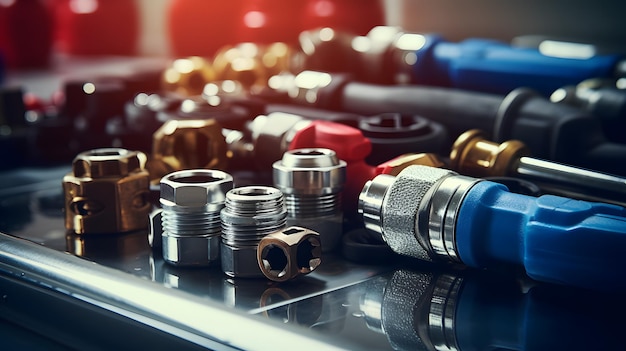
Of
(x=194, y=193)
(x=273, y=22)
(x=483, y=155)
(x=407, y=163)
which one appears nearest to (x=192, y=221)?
(x=194, y=193)

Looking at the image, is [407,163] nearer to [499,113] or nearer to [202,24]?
[499,113]

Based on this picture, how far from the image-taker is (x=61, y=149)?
1.34m

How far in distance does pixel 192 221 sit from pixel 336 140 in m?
0.21

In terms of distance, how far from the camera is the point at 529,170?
34.5 inches

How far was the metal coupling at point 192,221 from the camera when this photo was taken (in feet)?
2.53

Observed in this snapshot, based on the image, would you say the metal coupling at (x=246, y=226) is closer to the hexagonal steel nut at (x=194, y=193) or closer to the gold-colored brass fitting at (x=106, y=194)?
the hexagonal steel nut at (x=194, y=193)

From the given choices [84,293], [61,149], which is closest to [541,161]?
[84,293]

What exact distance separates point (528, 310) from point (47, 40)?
89.3 inches

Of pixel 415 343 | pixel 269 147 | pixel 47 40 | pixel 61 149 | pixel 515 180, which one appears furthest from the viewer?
pixel 47 40

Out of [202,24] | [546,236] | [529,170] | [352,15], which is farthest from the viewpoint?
[202,24]

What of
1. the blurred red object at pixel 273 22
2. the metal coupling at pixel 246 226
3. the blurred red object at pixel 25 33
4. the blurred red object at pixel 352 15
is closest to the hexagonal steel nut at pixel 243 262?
the metal coupling at pixel 246 226

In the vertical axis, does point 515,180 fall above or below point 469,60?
below

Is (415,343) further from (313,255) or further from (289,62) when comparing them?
(289,62)

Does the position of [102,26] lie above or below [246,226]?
above
